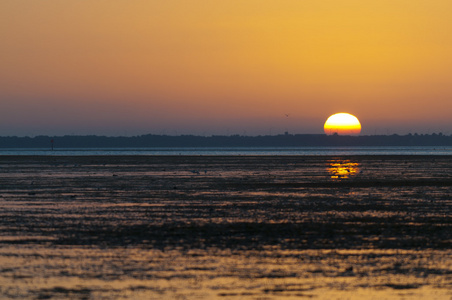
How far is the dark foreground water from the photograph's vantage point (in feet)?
44.9

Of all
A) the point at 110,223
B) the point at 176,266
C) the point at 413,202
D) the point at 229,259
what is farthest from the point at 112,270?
the point at 413,202

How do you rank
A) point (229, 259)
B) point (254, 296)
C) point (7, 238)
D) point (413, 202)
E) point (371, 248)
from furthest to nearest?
1. point (413, 202)
2. point (7, 238)
3. point (371, 248)
4. point (229, 259)
5. point (254, 296)

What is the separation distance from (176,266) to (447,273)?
5725mm

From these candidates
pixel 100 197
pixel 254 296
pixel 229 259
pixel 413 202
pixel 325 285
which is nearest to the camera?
pixel 254 296

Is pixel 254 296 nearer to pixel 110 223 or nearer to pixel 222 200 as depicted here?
pixel 110 223

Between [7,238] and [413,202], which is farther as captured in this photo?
[413,202]

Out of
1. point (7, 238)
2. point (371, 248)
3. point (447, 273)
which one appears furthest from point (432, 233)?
point (7, 238)

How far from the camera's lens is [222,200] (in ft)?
111

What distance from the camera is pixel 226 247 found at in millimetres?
18750

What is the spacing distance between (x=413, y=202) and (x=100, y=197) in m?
15.0

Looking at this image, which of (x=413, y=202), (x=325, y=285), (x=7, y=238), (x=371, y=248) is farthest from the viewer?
(x=413, y=202)

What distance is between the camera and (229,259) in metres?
16.8

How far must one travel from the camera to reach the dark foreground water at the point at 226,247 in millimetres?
13680

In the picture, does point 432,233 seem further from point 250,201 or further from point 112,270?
point 250,201
